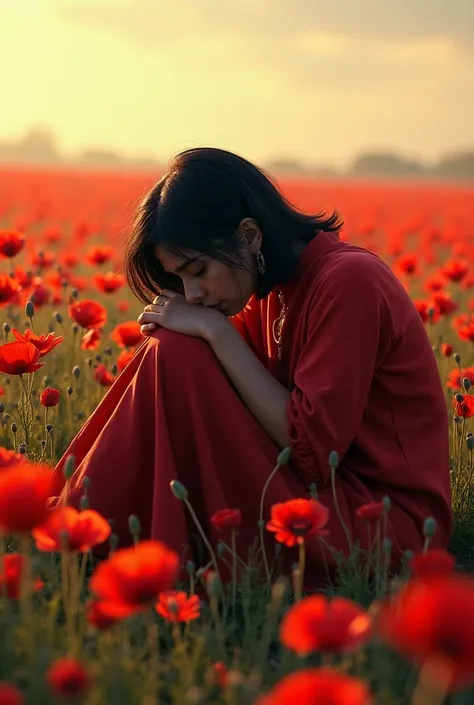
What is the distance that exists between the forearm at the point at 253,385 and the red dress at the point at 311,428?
2cm

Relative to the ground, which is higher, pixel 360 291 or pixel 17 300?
pixel 360 291


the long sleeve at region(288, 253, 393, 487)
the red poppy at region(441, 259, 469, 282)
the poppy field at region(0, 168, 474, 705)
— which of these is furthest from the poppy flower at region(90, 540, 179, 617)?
the red poppy at region(441, 259, 469, 282)

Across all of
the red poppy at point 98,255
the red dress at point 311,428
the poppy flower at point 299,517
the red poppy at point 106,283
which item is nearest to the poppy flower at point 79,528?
the poppy flower at point 299,517

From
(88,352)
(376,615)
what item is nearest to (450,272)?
(88,352)

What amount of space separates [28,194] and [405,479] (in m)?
11.3

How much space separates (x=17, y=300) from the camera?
363cm

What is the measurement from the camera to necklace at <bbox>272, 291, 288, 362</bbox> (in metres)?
2.91

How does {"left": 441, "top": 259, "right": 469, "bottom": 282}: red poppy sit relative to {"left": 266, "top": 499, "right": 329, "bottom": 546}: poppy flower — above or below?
below

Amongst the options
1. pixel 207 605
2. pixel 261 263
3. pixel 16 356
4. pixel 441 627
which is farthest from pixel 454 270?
pixel 441 627

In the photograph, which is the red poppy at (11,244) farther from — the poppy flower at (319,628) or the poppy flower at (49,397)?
the poppy flower at (319,628)

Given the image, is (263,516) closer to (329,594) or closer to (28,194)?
(329,594)

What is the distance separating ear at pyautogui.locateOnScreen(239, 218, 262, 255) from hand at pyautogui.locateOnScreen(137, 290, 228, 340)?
6.8 inches

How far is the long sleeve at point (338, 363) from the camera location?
258 centimetres

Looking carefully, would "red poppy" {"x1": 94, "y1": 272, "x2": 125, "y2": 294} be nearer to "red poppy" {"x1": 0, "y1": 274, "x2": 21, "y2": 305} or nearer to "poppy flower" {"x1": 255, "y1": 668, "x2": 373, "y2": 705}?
"red poppy" {"x1": 0, "y1": 274, "x2": 21, "y2": 305}
